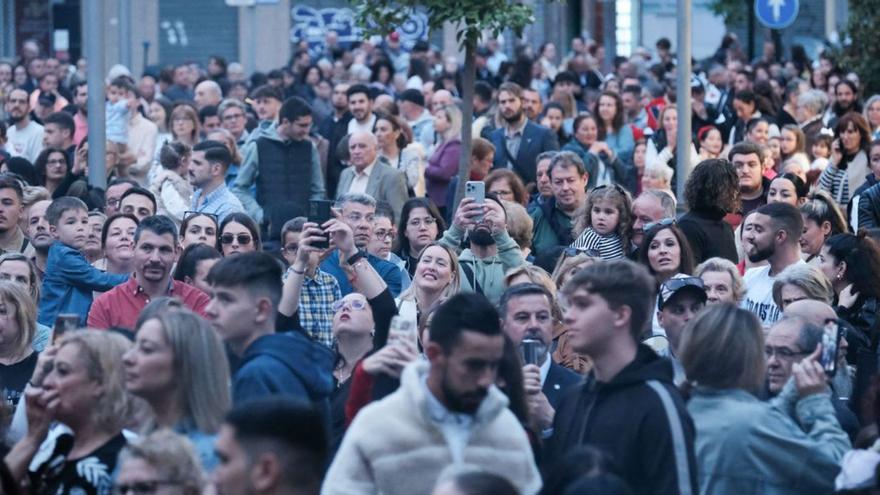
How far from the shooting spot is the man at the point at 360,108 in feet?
58.1

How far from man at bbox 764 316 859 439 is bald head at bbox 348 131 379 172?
749 cm

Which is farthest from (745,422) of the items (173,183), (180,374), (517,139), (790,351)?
(517,139)

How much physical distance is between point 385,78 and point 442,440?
70.6 feet

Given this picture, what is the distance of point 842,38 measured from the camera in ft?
82.7

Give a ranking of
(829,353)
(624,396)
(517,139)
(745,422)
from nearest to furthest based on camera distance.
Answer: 1. (624,396)
2. (745,422)
3. (829,353)
4. (517,139)

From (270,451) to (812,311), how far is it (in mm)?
3638

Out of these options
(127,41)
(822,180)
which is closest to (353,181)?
(822,180)

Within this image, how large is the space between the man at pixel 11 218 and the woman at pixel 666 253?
429 cm

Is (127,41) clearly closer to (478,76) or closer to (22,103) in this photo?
(478,76)

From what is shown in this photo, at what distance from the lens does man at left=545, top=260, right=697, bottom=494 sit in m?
5.80

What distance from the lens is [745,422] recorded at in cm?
633

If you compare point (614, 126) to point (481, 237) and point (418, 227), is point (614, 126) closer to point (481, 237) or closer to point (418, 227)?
point (418, 227)

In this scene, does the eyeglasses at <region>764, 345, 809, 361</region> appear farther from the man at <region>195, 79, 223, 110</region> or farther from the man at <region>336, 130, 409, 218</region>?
the man at <region>195, 79, 223, 110</region>

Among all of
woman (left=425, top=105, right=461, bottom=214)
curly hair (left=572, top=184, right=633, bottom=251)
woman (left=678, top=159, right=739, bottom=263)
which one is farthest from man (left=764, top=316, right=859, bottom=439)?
woman (left=425, top=105, right=461, bottom=214)
